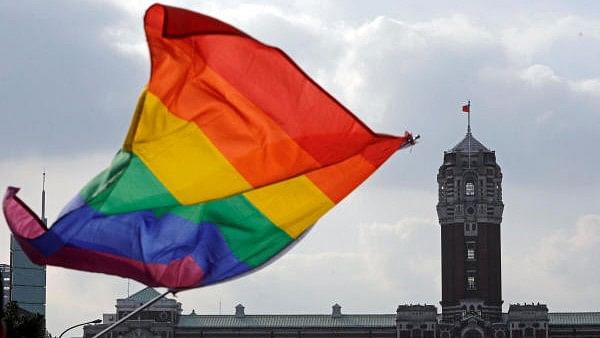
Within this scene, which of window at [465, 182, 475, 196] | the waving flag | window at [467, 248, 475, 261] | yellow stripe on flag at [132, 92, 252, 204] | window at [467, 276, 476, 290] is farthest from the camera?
window at [465, 182, 475, 196]

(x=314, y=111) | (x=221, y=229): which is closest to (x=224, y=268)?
(x=221, y=229)

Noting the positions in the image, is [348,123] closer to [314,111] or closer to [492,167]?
[314,111]

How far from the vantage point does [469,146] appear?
181 m

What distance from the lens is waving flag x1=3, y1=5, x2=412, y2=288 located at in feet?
82.1

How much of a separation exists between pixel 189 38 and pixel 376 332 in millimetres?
164945

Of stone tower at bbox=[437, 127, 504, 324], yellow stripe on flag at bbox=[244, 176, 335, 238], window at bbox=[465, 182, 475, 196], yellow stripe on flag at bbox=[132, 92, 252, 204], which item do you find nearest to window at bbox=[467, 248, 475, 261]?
stone tower at bbox=[437, 127, 504, 324]

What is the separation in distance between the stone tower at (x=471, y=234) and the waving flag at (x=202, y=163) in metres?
152

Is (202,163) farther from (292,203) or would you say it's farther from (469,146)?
(469,146)

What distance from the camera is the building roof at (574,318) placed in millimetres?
Answer: 186000

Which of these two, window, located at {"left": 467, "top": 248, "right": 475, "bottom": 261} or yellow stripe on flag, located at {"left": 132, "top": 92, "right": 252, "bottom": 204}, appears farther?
window, located at {"left": 467, "top": 248, "right": 475, "bottom": 261}

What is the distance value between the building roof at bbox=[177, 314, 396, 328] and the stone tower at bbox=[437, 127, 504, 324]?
44.4 ft

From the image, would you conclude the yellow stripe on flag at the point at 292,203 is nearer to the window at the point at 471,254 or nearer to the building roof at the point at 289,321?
the window at the point at 471,254

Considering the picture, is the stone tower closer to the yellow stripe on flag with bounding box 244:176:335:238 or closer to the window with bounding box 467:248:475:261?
the window with bounding box 467:248:475:261

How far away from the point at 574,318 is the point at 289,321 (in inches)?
1124
